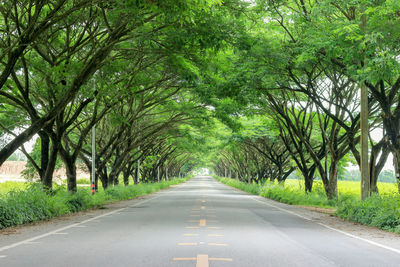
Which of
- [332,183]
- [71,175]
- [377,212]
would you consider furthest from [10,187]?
[377,212]

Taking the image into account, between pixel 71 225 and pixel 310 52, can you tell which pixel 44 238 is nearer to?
pixel 71 225

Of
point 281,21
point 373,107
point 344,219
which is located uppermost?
point 281,21

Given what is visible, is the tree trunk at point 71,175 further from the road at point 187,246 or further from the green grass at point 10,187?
the road at point 187,246

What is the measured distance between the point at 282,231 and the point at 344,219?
5.59 metres

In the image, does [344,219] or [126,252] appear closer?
[126,252]

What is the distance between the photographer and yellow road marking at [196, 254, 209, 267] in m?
6.38

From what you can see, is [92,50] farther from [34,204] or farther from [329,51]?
[329,51]

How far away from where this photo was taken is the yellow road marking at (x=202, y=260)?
638 cm

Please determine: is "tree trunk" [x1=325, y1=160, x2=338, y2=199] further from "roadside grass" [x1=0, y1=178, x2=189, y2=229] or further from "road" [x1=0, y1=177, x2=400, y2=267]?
"roadside grass" [x1=0, y1=178, x2=189, y2=229]

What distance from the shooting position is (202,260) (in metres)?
6.73

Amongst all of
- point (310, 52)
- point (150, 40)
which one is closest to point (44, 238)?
point (150, 40)

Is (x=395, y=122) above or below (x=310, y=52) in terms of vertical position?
below

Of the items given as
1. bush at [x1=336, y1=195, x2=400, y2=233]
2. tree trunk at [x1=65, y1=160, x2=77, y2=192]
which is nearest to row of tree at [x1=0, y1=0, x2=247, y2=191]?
tree trunk at [x1=65, y1=160, x2=77, y2=192]

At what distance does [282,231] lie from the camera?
37.0ft
